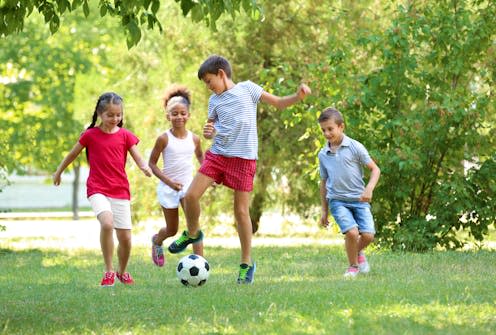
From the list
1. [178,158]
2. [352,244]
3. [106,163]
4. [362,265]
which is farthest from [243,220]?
[178,158]

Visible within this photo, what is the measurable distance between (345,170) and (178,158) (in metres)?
1.84

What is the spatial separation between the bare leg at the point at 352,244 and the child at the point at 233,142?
105cm

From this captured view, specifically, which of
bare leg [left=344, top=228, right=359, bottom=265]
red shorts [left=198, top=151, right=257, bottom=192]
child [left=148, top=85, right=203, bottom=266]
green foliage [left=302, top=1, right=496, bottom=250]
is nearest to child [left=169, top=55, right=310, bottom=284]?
red shorts [left=198, top=151, right=257, bottom=192]

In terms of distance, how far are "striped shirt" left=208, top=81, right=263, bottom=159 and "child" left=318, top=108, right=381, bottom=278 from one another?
1.04m

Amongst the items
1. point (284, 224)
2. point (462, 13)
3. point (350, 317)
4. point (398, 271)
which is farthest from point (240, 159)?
point (284, 224)

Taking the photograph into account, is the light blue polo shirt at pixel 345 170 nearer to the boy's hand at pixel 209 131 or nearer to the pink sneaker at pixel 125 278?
the boy's hand at pixel 209 131

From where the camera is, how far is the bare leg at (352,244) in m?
9.30

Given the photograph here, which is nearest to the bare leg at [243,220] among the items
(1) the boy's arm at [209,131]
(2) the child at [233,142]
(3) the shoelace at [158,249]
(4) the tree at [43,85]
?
(2) the child at [233,142]

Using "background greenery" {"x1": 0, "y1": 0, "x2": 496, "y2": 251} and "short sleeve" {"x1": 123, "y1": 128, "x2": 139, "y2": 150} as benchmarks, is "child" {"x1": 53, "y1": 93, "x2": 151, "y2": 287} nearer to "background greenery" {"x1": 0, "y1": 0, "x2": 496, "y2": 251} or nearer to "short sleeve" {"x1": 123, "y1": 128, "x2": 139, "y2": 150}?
"short sleeve" {"x1": 123, "y1": 128, "x2": 139, "y2": 150}

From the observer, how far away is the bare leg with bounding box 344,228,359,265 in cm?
930

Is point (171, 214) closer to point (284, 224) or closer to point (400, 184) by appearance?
point (400, 184)

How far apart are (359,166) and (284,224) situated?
41.1 ft

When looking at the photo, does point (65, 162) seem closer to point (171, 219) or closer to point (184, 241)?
point (184, 241)

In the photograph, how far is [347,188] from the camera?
9.52m
